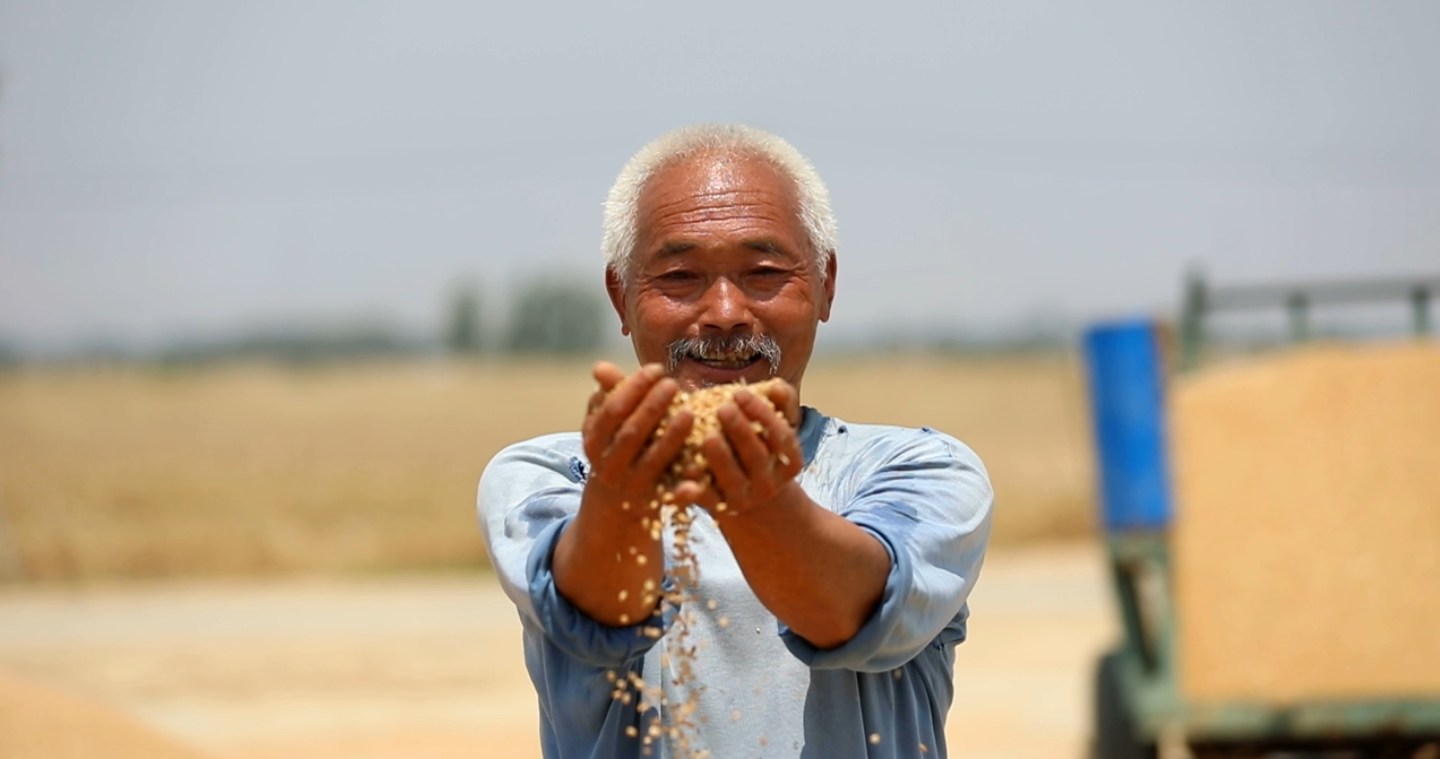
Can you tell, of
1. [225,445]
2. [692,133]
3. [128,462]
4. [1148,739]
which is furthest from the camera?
[225,445]

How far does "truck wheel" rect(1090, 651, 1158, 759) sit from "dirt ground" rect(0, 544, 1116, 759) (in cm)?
192

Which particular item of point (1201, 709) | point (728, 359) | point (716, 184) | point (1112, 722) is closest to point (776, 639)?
point (728, 359)

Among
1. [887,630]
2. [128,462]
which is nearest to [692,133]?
[887,630]

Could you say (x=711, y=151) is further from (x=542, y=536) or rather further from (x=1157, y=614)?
(x=1157, y=614)

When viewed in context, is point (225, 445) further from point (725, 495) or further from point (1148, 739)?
point (725, 495)

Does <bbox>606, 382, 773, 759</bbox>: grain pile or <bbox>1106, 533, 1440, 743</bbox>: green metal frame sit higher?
<bbox>606, 382, 773, 759</bbox>: grain pile

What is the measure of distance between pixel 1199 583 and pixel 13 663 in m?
9.94

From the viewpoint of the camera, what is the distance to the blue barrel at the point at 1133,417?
5.43 metres

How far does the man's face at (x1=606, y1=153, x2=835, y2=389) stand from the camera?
219 cm

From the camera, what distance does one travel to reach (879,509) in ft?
6.72

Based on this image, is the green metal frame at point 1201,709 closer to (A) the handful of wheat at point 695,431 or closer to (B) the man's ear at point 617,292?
(B) the man's ear at point 617,292

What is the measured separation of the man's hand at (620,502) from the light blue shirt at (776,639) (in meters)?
0.04

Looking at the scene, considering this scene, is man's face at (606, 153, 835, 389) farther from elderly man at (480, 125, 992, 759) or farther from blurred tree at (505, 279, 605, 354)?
blurred tree at (505, 279, 605, 354)

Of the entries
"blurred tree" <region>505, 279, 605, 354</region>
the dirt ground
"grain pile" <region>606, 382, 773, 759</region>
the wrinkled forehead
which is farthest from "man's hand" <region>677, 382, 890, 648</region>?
"blurred tree" <region>505, 279, 605, 354</region>
